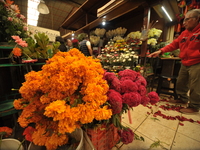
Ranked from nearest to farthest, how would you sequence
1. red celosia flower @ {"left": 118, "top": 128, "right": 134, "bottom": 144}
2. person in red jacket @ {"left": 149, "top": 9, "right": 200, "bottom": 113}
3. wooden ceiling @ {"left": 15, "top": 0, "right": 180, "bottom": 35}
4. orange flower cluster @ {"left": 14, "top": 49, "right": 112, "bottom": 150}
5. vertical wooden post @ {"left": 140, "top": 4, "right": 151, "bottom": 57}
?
orange flower cluster @ {"left": 14, "top": 49, "right": 112, "bottom": 150} < red celosia flower @ {"left": 118, "top": 128, "right": 134, "bottom": 144} < person in red jacket @ {"left": 149, "top": 9, "right": 200, "bottom": 113} < vertical wooden post @ {"left": 140, "top": 4, "right": 151, "bottom": 57} < wooden ceiling @ {"left": 15, "top": 0, "right": 180, "bottom": 35}

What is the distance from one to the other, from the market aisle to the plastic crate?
14 centimetres

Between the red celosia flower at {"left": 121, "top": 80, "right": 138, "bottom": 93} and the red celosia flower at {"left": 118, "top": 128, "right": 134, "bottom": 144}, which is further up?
the red celosia flower at {"left": 121, "top": 80, "right": 138, "bottom": 93}

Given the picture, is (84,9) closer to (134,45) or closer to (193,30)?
(134,45)

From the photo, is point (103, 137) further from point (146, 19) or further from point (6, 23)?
point (146, 19)

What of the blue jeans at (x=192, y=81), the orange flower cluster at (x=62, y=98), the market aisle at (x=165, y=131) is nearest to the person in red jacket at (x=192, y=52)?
the blue jeans at (x=192, y=81)

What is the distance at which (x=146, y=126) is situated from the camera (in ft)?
3.46

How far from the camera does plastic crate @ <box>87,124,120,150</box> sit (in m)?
0.55

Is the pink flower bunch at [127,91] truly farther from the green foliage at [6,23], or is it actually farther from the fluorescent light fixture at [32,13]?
the fluorescent light fixture at [32,13]

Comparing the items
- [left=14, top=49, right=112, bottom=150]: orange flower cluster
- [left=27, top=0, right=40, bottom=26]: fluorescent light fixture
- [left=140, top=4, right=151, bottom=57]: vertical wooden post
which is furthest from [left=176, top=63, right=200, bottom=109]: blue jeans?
[left=27, top=0, right=40, bottom=26]: fluorescent light fixture

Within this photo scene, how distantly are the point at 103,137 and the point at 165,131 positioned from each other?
86cm

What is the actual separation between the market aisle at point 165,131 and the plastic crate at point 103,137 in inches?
5.5

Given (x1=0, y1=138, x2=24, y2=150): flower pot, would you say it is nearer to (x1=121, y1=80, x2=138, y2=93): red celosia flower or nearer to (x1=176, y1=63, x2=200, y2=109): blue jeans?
(x1=121, y1=80, x2=138, y2=93): red celosia flower

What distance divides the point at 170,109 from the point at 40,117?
6.37ft

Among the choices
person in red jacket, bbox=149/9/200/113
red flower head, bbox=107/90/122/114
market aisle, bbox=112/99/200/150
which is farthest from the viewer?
person in red jacket, bbox=149/9/200/113
